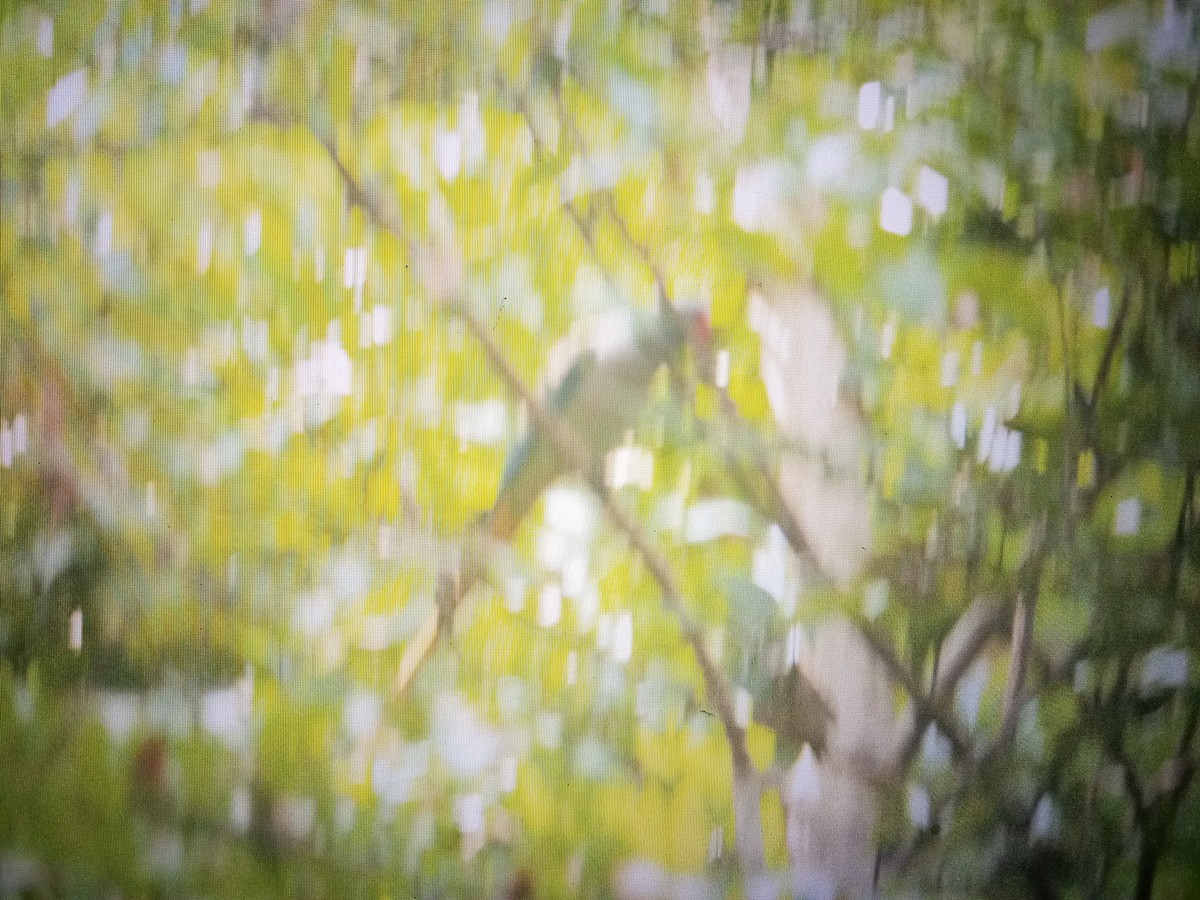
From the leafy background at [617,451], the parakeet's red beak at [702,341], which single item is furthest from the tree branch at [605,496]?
the parakeet's red beak at [702,341]

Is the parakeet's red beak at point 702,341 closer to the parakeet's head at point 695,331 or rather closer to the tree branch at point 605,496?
the parakeet's head at point 695,331

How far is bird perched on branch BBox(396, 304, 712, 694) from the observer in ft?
2.00

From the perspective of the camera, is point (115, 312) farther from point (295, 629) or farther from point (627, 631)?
point (627, 631)

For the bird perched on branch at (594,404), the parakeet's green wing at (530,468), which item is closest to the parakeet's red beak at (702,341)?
the bird perched on branch at (594,404)

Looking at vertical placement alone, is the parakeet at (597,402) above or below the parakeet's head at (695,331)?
below

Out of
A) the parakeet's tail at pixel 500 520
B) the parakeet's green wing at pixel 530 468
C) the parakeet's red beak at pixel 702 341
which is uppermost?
the parakeet's red beak at pixel 702 341

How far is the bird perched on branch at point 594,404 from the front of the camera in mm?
609

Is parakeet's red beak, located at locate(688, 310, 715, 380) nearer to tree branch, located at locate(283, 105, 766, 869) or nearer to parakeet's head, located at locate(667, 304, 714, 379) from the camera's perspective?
parakeet's head, located at locate(667, 304, 714, 379)

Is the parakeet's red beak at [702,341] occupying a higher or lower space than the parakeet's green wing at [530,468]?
higher

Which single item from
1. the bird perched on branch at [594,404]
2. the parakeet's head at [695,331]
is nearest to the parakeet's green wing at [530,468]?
the bird perched on branch at [594,404]

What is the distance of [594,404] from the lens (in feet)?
2.02

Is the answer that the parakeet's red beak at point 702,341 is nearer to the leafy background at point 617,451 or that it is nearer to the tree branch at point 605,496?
the leafy background at point 617,451

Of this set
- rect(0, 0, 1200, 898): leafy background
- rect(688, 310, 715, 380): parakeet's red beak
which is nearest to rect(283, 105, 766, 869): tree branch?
rect(0, 0, 1200, 898): leafy background

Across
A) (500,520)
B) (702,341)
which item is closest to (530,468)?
(500,520)
